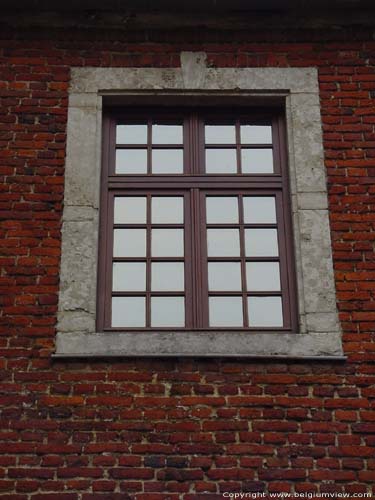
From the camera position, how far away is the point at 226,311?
6.66m

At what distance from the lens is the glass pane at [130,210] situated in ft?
23.1

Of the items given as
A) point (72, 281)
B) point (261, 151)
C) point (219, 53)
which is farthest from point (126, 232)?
point (219, 53)

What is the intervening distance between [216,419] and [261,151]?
241 centimetres

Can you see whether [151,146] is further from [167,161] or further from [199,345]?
[199,345]

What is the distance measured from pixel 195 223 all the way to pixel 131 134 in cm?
106

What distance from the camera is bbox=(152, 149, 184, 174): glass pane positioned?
285 inches

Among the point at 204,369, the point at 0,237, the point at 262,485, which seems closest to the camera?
the point at 262,485

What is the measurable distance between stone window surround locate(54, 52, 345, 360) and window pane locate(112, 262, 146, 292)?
22cm

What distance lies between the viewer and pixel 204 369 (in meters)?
6.25

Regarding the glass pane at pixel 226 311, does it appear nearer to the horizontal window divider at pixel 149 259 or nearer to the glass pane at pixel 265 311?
the glass pane at pixel 265 311

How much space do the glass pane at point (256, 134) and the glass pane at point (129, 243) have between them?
1.25 metres

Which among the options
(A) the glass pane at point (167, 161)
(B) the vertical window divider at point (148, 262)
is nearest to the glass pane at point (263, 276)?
(B) the vertical window divider at point (148, 262)

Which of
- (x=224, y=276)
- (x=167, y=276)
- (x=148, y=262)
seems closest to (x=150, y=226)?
(x=148, y=262)

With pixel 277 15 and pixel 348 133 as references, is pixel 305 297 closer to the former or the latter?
pixel 348 133
